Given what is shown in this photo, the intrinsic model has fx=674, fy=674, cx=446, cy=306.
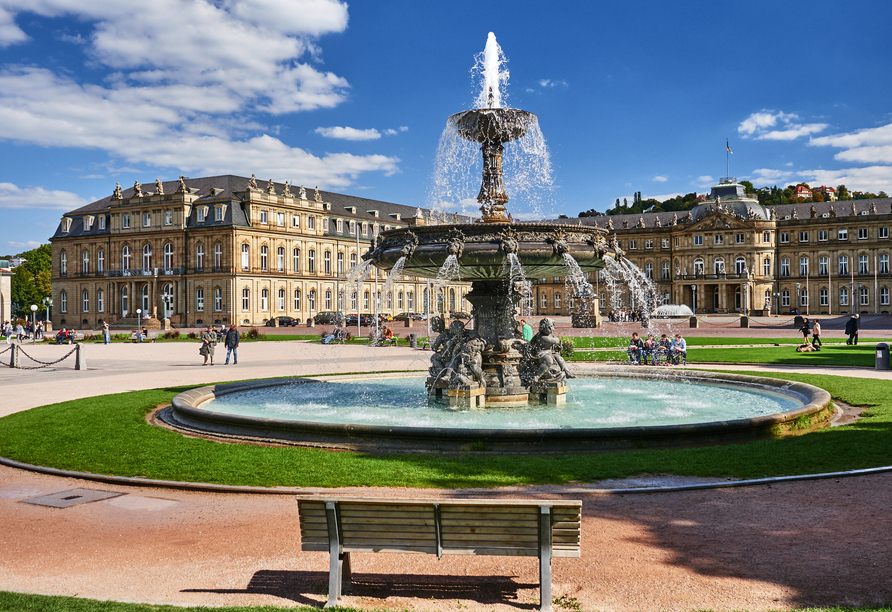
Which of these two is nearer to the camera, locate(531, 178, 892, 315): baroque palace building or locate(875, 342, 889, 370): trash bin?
locate(875, 342, 889, 370): trash bin

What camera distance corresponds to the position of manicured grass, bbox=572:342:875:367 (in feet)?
84.1

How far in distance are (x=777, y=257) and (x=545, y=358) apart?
9822cm

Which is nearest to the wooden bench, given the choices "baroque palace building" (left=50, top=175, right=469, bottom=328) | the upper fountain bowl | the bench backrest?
the bench backrest

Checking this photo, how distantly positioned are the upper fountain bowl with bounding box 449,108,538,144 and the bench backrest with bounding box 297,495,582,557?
1048 centimetres

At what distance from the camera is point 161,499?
7.76 meters

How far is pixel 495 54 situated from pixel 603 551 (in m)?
11.5

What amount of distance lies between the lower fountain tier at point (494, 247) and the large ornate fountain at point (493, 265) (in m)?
0.02

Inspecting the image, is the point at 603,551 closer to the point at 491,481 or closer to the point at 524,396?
the point at 491,481

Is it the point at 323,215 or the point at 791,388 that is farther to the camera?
the point at 323,215

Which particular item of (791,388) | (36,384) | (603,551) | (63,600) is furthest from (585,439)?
(36,384)

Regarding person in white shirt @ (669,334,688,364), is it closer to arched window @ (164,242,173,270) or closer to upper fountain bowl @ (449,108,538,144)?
upper fountain bowl @ (449,108,538,144)

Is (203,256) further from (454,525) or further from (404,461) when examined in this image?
(454,525)

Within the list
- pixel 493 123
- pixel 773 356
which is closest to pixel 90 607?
pixel 493 123

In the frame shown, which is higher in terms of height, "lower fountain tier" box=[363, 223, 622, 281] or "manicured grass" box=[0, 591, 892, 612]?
"lower fountain tier" box=[363, 223, 622, 281]
